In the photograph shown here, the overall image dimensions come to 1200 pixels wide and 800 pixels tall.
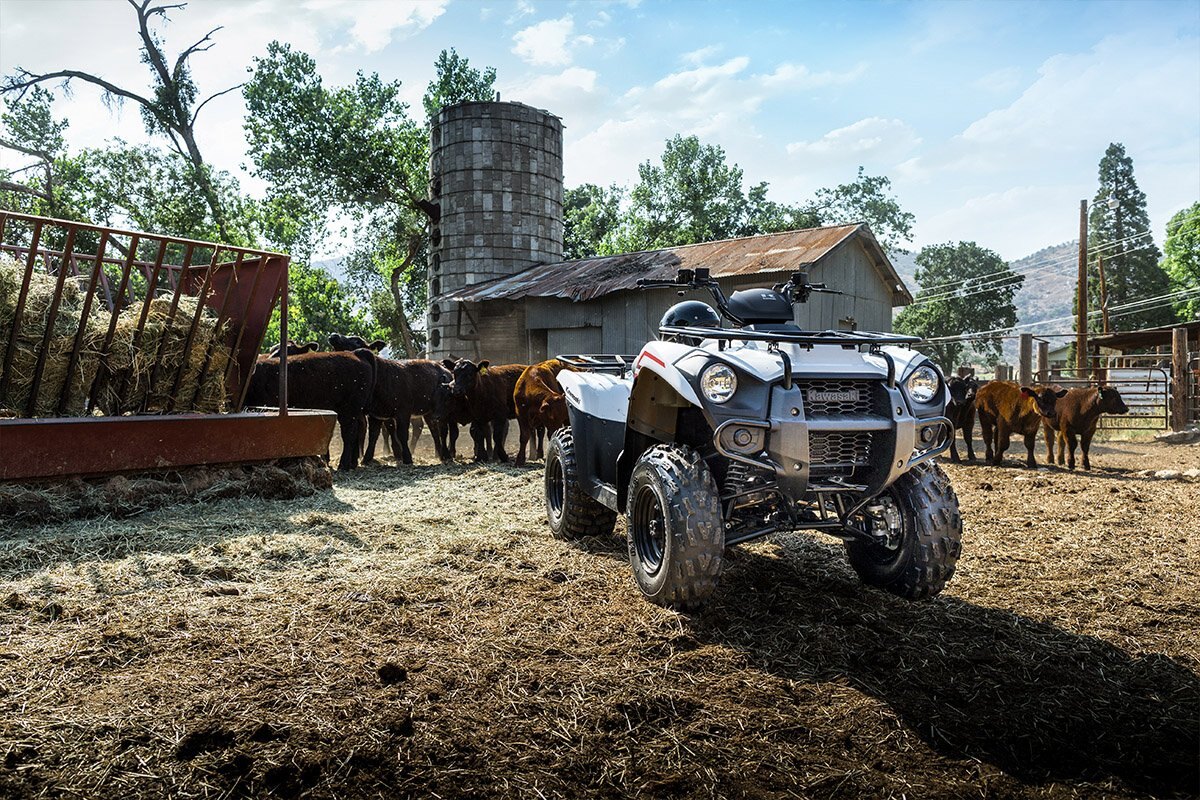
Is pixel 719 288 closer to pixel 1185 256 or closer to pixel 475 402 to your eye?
pixel 475 402

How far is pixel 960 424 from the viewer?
45.4 ft

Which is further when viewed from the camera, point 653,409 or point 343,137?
point 343,137

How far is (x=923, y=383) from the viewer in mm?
4414

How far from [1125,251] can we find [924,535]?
194 ft

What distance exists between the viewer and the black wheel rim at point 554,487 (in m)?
6.64

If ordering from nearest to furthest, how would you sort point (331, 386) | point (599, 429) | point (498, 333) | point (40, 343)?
point (599, 429) < point (40, 343) < point (331, 386) < point (498, 333)

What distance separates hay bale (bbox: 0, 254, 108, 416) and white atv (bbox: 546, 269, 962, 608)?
205 inches

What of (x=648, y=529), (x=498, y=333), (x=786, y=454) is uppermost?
(x=498, y=333)

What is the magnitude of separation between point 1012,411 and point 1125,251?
162 ft

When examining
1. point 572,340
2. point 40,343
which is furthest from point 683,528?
point 572,340

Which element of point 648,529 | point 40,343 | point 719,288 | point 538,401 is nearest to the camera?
point 648,529

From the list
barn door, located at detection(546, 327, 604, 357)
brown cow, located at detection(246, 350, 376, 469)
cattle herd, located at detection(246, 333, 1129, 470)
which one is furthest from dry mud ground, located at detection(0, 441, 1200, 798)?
barn door, located at detection(546, 327, 604, 357)

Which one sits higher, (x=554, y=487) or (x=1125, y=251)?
(x=1125, y=251)

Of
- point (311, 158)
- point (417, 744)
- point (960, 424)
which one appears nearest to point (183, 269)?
point (417, 744)
